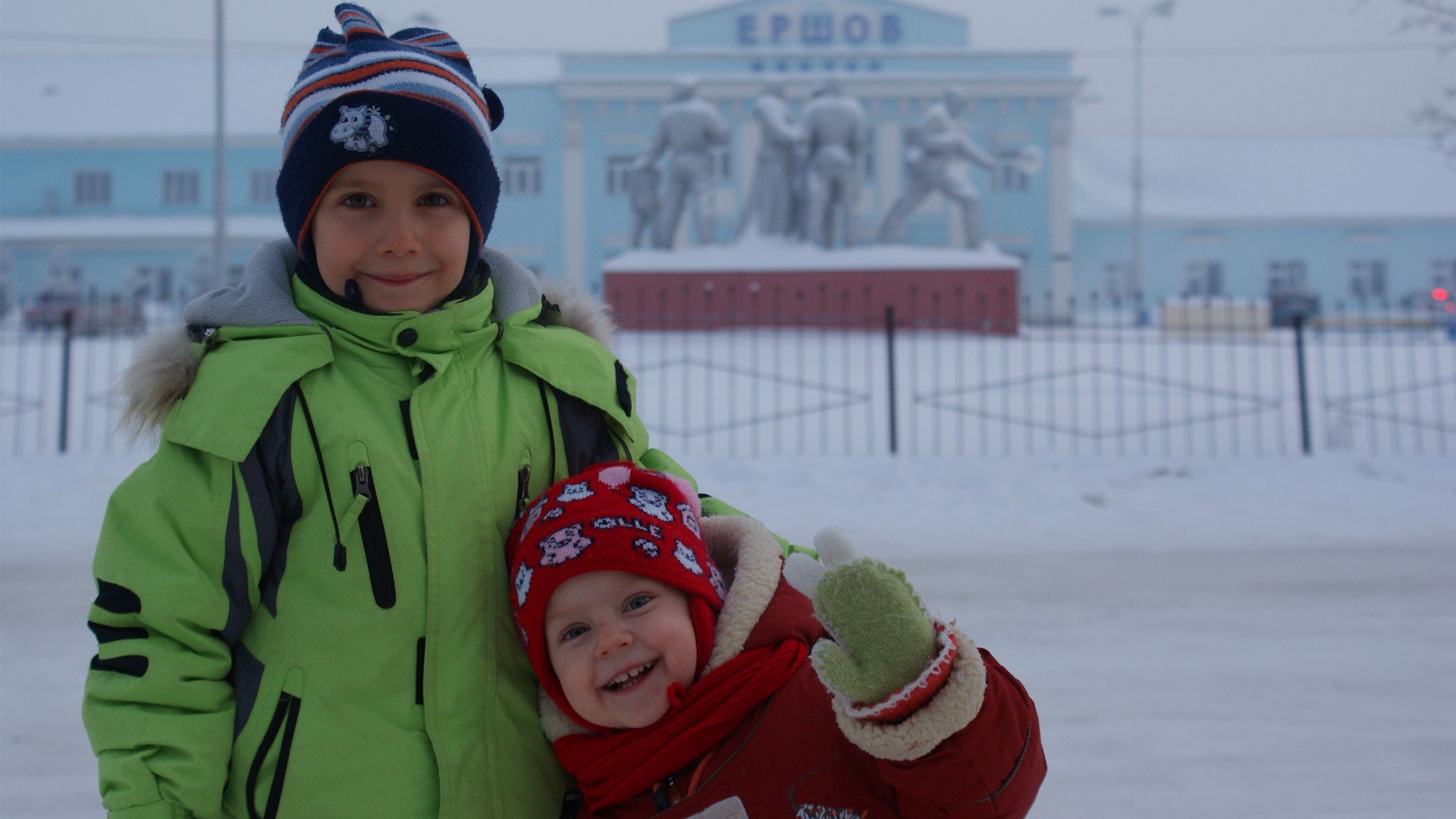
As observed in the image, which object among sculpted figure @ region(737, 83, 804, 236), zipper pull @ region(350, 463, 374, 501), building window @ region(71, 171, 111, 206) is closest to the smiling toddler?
zipper pull @ region(350, 463, 374, 501)

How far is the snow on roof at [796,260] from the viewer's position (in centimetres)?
1434

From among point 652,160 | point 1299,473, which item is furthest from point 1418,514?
point 652,160

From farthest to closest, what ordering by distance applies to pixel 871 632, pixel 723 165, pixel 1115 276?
pixel 1115 276, pixel 723 165, pixel 871 632

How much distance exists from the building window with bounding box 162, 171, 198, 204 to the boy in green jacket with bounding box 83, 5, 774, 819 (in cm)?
3346

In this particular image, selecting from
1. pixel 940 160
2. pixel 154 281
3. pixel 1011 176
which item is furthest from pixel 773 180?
pixel 154 281

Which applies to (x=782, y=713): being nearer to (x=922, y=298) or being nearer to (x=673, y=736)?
(x=673, y=736)

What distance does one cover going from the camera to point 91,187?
102 ft

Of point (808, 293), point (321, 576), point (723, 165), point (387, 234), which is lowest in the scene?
point (321, 576)

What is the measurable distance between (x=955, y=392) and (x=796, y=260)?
5.55 metres

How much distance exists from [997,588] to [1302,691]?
5.03 feet

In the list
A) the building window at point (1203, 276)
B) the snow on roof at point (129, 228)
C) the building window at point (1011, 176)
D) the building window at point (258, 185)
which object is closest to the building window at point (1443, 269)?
the building window at point (1203, 276)

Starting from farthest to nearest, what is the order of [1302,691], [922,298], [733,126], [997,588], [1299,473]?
1. [733,126]
2. [922,298]
3. [1299,473]
4. [997,588]
5. [1302,691]

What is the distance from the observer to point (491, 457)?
5.33ft

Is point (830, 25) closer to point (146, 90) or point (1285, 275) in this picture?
point (1285, 275)
